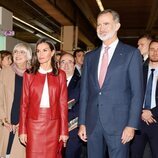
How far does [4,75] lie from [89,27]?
14.3m

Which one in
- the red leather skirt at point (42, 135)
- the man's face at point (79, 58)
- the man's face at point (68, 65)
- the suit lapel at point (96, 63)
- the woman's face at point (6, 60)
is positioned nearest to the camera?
the suit lapel at point (96, 63)

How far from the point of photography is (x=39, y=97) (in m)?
3.03

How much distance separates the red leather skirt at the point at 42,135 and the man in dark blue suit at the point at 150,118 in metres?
0.84

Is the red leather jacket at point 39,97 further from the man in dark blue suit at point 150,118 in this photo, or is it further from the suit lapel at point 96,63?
the man in dark blue suit at point 150,118

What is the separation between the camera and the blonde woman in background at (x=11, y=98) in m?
3.40

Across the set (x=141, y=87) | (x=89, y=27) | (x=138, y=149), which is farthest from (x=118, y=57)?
(x=89, y=27)

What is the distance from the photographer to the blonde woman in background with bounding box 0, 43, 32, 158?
3404 millimetres

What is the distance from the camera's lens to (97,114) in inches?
106

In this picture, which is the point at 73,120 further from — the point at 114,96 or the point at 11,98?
the point at 114,96

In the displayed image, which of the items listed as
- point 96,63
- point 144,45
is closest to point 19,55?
point 96,63

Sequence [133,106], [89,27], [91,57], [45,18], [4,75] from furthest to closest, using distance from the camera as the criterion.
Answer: [89,27]
[45,18]
[4,75]
[91,57]
[133,106]

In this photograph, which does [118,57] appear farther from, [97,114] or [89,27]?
[89,27]

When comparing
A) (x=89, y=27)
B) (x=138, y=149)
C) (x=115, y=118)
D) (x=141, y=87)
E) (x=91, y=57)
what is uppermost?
(x=89, y=27)

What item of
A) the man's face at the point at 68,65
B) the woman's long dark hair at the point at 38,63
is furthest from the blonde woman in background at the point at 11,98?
the man's face at the point at 68,65
